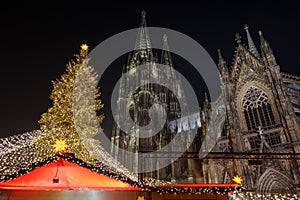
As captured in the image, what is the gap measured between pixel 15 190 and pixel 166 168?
22.2 m

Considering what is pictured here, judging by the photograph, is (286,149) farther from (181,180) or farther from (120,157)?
(120,157)

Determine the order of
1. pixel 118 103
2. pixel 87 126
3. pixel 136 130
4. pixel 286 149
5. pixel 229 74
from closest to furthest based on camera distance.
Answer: pixel 87 126
pixel 286 149
pixel 229 74
pixel 136 130
pixel 118 103

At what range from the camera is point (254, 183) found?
15734 mm

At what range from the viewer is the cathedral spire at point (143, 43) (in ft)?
120

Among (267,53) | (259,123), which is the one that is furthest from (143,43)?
(259,123)

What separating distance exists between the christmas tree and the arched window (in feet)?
44.2

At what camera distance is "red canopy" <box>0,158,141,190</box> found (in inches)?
201

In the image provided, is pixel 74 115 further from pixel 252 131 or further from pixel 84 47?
pixel 252 131

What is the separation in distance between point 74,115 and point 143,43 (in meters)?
31.3

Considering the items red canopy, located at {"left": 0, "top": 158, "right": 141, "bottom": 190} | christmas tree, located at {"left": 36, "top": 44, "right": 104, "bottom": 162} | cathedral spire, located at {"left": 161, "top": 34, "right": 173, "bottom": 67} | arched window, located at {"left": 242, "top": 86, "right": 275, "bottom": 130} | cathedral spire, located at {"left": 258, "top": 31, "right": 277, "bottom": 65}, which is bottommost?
red canopy, located at {"left": 0, "top": 158, "right": 141, "bottom": 190}

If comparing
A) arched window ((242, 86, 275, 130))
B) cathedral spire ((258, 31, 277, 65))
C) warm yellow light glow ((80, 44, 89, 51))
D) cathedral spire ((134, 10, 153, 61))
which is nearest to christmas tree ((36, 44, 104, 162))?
warm yellow light glow ((80, 44, 89, 51))

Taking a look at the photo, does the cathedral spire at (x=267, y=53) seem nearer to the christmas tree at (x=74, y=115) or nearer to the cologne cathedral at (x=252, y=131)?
the cologne cathedral at (x=252, y=131)

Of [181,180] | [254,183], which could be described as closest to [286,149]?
[254,183]

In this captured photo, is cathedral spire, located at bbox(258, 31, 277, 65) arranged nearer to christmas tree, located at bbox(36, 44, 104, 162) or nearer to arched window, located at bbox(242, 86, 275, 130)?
arched window, located at bbox(242, 86, 275, 130)
